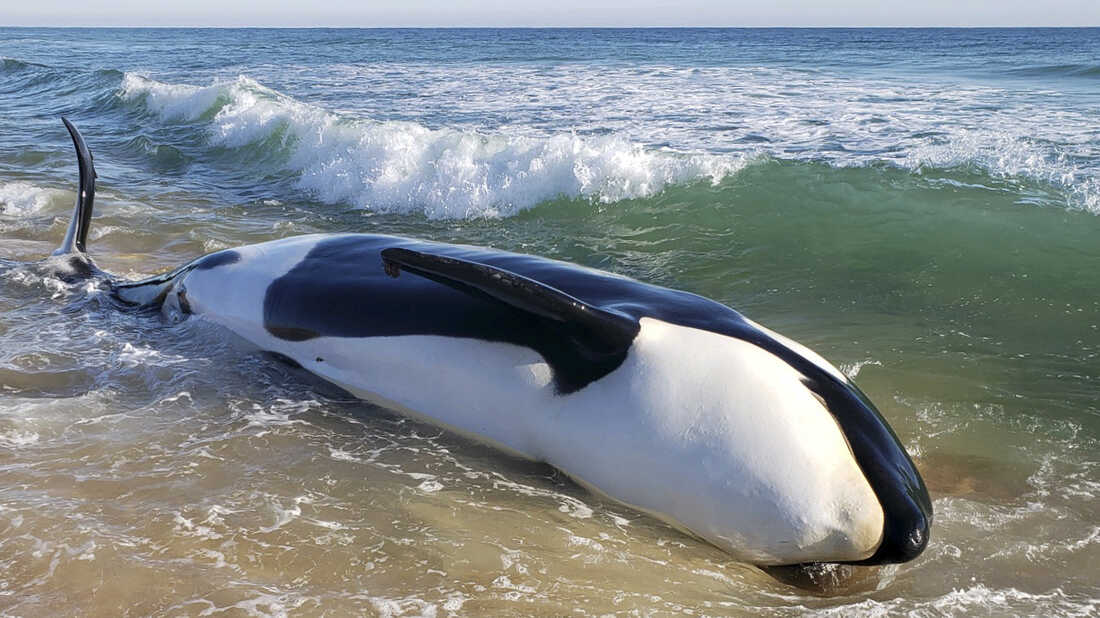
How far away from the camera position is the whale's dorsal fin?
4.04 metres

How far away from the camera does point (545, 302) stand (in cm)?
404

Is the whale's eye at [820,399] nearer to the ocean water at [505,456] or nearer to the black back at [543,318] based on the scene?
the black back at [543,318]

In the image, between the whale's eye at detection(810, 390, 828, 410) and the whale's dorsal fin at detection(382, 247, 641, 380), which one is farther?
the whale's dorsal fin at detection(382, 247, 641, 380)

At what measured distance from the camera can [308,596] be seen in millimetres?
3420

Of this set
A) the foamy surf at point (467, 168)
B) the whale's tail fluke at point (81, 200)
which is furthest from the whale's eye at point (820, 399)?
the foamy surf at point (467, 168)

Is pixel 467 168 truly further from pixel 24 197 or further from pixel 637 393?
pixel 637 393

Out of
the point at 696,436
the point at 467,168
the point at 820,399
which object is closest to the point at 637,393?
the point at 696,436

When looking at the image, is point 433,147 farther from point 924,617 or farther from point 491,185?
point 924,617

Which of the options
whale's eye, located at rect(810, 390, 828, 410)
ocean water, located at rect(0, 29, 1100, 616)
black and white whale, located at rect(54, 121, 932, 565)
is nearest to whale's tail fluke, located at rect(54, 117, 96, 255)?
ocean water, located at rect(0, 29, 1100, 616)

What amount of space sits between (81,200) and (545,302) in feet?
15.2

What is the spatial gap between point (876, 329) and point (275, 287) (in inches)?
159

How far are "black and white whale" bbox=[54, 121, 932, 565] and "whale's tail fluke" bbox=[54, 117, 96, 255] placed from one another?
2.85 m

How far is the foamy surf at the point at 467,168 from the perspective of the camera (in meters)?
11.6

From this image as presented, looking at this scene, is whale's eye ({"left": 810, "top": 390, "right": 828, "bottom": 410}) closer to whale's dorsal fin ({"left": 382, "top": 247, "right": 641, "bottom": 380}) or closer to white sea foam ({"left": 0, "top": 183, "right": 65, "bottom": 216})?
whale's dorsal fin ({"left": 382, "top": 247, "right": 641, "bottom": 380})
